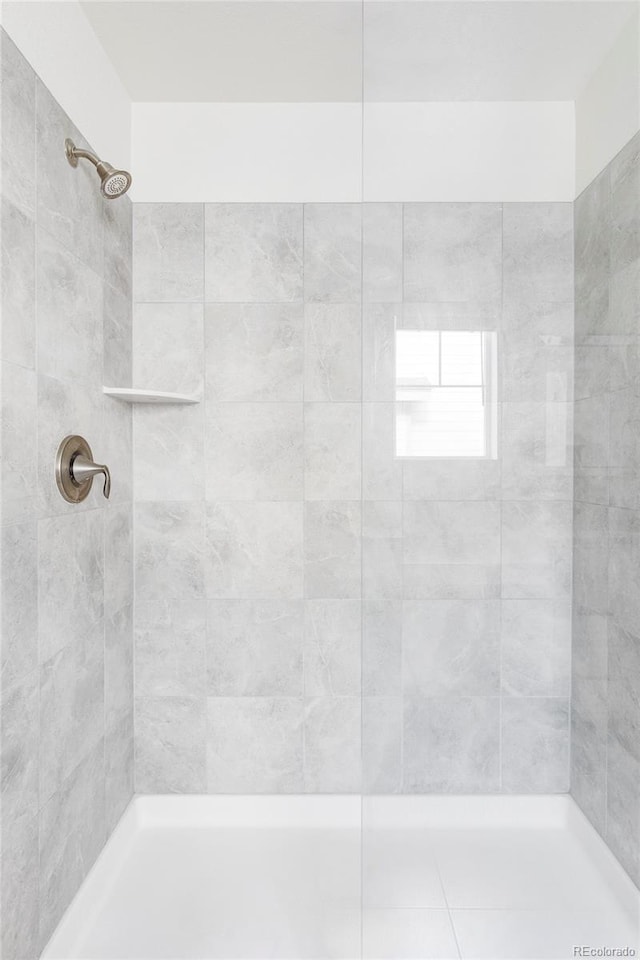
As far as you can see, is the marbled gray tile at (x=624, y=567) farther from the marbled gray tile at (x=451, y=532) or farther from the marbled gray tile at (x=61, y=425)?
the marbled gray tile at (x=61, y=425)

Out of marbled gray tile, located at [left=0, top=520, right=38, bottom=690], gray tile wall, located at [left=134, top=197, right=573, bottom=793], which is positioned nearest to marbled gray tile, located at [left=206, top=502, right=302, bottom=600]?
gray tile wall, located at [left=134, top=197, right=573, bottom=793]

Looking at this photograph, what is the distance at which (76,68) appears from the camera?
1.50 meters

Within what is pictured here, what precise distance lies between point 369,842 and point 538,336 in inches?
32.2

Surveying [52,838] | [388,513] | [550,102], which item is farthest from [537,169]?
→ [52,838]

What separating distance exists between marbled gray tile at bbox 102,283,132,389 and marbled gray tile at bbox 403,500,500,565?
1.16m

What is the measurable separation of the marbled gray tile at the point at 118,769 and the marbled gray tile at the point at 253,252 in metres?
1.35

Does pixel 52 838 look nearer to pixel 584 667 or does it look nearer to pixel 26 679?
pixel 26 679

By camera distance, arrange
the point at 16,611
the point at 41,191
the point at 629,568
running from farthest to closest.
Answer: the point at 41,191
the point at 16,611
the point at 629,568

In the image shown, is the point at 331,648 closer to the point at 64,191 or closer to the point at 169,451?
Answer: the point at 169,451

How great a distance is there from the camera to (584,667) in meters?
→ 0.74

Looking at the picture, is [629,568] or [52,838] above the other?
[629,568]

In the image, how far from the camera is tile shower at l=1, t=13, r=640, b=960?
0.73m

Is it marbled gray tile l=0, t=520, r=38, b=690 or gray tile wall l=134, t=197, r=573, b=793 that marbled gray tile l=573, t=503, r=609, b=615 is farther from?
gray tile wall l=134, t=197, r=573, b=793

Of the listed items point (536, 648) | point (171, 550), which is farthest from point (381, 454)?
point (171, 550)
